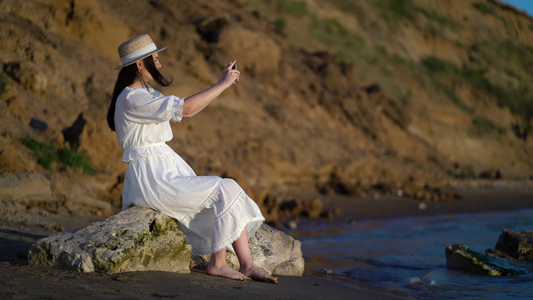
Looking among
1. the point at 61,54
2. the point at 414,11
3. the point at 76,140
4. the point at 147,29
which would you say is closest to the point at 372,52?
the point at 414,11

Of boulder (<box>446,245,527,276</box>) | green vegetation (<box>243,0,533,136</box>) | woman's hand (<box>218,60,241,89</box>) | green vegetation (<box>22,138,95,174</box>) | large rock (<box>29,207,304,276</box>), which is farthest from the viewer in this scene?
green vegetation (<box>243,0,533,136</box>)

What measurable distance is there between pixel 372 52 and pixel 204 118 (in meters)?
10.6

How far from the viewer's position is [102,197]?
7898 millimetres

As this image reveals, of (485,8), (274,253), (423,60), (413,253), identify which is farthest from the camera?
(485,8)

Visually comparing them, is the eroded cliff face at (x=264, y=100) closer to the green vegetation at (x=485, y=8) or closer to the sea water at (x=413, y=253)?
the sea water at (x=413, y=253)

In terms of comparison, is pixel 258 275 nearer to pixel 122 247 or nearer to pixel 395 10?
pixel 122 247

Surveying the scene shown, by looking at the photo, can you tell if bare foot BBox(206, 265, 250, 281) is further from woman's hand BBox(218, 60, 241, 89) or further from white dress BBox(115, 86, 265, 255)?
woman's hand BBox(218, 60, 241, 89)

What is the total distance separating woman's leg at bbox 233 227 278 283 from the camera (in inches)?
162

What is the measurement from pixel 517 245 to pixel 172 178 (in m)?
4.59

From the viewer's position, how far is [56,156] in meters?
7.73

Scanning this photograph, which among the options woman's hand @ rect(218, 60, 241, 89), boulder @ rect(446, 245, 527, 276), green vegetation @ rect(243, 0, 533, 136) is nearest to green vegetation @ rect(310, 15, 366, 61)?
green vegetation @ rect(243, 0, 533, 136)

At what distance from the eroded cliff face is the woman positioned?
299cm

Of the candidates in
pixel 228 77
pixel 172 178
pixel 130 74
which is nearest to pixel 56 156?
pixel 130 74

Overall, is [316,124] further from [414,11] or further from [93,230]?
[414,11]
